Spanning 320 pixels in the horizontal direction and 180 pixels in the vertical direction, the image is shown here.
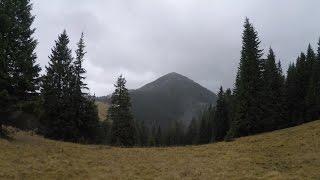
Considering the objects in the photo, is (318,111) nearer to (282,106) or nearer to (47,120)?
(282,106)

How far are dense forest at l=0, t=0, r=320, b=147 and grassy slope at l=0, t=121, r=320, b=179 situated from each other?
582cm

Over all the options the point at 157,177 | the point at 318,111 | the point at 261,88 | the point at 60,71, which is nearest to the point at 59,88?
the point at 60,71

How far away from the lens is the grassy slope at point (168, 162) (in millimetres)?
28562

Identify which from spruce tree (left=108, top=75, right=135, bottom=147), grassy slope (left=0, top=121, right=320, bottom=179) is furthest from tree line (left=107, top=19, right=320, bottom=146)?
grassy slope (left=0, top=121, right=320, bottom=179)

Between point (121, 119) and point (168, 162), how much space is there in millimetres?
34853

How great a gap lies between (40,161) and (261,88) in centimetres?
4376

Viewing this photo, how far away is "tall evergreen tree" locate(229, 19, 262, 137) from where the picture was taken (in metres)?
64.8

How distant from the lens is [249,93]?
216 feet

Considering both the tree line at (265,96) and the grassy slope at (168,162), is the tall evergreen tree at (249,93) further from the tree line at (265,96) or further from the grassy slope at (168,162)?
the grassy slope at (168,162)

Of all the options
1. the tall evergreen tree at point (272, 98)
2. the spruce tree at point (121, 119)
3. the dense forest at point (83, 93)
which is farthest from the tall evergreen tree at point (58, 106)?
the tall evergreen tree at point (272, 98)

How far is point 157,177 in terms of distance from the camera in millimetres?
28906

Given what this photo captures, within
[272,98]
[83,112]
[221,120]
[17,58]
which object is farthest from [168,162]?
[221,120]

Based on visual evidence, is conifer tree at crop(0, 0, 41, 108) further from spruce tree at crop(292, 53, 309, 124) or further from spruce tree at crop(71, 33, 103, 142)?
spruce tree at crop(292, 53, 309, 124)

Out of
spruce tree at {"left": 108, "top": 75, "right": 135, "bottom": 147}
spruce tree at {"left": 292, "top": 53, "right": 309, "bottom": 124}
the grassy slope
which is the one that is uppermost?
spruce tree at {"left": 292, "top": 53, "right": 309, "bottom": 124}
